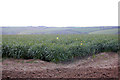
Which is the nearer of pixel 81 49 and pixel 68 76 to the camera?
pixel 68 76

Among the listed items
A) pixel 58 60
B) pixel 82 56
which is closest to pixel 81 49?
pixel 82 56

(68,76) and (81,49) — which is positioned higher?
(81,49)

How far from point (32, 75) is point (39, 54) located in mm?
1813

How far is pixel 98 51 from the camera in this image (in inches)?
253

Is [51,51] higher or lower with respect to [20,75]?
higher

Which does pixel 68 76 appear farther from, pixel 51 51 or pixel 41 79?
pixel 51 51

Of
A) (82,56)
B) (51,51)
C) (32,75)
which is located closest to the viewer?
(32,75)

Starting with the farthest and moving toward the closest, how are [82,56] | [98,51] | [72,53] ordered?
[98,51]
[82,56]
[72,53]

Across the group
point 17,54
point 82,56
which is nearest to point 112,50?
point 82,56

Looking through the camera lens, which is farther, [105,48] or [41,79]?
[105,48]

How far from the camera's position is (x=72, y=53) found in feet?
16.6

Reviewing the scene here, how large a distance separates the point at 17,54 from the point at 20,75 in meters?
2.38

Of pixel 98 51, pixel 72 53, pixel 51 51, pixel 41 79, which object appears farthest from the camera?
pixel 98 51

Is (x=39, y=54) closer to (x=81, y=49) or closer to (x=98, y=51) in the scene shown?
(x=81, y=49)
